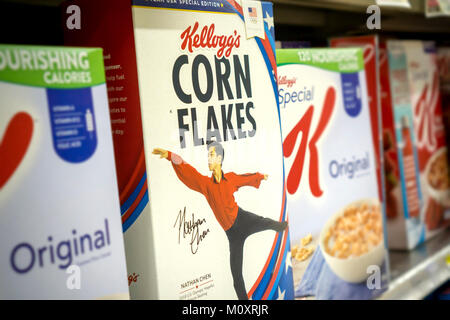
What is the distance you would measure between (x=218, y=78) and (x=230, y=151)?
0.39ft

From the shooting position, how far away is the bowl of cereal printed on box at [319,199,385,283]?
48.5 inches

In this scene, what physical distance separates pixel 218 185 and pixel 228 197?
3cm

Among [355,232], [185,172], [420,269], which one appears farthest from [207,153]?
[420,269]

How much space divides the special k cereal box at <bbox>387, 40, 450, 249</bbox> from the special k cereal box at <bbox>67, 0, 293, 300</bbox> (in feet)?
2.49

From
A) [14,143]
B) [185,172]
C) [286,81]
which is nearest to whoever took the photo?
[14,143]

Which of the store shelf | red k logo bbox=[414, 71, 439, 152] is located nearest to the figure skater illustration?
the store shelf

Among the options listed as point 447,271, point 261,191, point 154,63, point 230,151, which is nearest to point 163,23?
point 154,63

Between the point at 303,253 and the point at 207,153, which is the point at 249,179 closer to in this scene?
the point at 207,153

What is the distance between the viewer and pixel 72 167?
29.2 inches

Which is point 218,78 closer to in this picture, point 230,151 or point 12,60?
point 230,151

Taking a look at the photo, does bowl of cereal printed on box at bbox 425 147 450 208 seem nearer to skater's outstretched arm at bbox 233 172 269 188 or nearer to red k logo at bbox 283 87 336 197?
red k logo at bbox 283 87 336 197
